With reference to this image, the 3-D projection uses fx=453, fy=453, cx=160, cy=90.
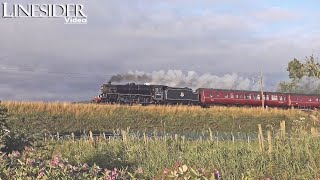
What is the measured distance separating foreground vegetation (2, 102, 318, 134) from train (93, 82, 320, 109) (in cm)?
557

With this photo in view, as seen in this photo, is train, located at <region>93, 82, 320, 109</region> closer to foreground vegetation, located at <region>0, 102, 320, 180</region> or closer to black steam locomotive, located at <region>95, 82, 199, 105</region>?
black steam locomotive, located at <region>95, 82, 199, 105</region>

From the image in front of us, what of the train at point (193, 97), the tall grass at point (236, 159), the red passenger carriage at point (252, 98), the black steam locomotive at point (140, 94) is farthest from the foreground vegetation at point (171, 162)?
the red passenger carriage at point (252, 98)

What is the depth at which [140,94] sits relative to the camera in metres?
46.2

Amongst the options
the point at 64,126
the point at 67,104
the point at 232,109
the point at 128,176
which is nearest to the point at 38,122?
the point at 64,126

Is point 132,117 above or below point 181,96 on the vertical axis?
below

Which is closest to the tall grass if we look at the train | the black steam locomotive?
the black steam locomotive

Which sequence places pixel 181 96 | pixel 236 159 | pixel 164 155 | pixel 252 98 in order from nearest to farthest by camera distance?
1. pixel 236 159
2. pixel 164 155
3. pixel 181 96
4. pixel 252 98

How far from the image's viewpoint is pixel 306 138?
957 cm

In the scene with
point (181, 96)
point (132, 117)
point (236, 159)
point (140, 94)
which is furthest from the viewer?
point (181, 96)

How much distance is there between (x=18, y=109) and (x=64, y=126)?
3661 mm

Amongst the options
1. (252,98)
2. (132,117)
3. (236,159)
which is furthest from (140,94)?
(236,159)

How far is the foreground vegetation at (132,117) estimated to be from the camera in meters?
33.8

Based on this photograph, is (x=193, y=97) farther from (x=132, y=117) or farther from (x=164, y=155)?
(x=164, y=155)

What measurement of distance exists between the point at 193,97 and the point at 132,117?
12.9 metres
